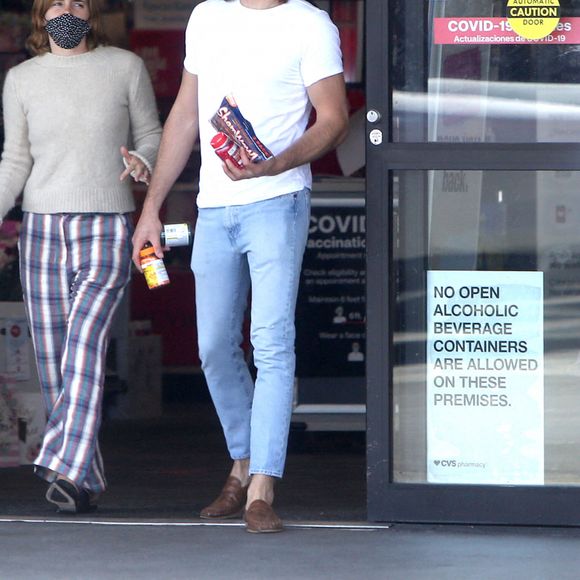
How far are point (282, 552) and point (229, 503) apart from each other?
553 mm

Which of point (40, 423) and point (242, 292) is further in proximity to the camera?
point (40, 423)

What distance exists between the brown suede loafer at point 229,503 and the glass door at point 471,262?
437 mm

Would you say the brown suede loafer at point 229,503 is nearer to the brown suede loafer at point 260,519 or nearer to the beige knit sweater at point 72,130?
the brown suede loafer at point 260,519

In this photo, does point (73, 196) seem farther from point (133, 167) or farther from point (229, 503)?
point (229, 503)

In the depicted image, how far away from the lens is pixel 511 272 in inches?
196

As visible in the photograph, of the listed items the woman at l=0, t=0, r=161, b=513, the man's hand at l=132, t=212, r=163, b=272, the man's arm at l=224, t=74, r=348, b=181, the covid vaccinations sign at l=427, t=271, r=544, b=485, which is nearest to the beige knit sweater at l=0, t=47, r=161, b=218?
the woman at l=0, t=0, r=161, b=513

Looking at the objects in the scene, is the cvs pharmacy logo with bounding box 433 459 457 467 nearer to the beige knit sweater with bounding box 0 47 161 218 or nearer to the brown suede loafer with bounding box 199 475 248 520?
the brown suede loafer with bounding box 199 475 248 520

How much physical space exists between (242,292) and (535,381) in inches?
38.4

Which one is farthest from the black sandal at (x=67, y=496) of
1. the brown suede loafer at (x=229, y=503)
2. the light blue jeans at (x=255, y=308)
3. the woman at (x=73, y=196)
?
the light blue jeans at (x=255, y=308)

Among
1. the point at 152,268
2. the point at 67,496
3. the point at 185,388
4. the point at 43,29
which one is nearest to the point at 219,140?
the point at 152,268

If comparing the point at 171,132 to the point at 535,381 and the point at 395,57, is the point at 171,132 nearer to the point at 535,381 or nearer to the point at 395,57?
the point at 395,57

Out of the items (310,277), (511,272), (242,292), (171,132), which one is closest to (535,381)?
(511,272)

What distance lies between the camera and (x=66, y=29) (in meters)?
5.26

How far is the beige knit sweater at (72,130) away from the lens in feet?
17.3
